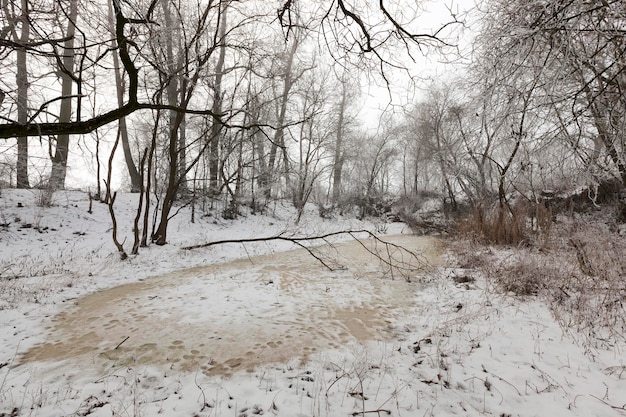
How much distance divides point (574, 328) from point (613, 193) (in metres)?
11.8

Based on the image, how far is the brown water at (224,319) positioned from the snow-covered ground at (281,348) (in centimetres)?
2

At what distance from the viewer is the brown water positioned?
3209mm

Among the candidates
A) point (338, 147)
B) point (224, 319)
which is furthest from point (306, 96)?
point (338, 147)

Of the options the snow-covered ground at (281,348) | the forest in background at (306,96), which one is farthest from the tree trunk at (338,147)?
the snow-covered ground at (281,348)

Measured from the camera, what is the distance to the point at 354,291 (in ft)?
18.6

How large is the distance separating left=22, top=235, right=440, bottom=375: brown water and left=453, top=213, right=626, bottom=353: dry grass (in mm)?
1705

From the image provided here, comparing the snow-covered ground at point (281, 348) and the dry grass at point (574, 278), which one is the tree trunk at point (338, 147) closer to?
the dry grass at point (574, 278)

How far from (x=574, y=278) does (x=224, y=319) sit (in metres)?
5.47

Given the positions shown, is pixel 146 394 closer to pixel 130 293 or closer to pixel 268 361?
pixel 268 361

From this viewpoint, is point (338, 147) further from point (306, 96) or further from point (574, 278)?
point (574, 278)

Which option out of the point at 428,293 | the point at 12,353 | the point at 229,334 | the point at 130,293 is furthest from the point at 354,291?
the point at 12,353

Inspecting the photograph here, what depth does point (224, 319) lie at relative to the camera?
4.19 metres

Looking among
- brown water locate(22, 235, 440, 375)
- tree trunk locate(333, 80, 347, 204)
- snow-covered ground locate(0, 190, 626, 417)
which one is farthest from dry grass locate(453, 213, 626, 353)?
tree trunk locate(333, 80, 347, 204)

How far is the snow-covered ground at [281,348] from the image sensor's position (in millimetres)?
2377
